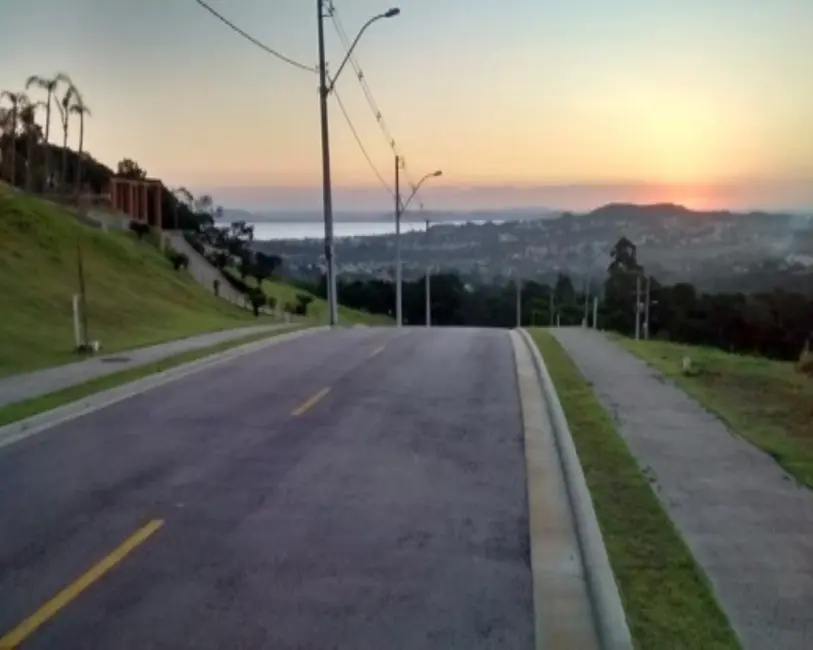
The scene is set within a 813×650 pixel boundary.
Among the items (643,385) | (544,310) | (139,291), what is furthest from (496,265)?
(643,385)

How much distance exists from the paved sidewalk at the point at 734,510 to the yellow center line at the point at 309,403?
156 inches

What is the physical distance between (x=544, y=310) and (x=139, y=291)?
4049 cm

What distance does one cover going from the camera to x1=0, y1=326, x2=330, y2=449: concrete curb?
13044mm

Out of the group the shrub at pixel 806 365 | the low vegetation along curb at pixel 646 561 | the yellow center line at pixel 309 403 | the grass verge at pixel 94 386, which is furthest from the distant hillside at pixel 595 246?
the low vegetation along curb at pixel 646 561

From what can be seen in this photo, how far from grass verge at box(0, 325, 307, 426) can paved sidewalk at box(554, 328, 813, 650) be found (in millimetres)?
7410

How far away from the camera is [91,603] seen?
6828mm

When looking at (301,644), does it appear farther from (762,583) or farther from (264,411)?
(264,411)

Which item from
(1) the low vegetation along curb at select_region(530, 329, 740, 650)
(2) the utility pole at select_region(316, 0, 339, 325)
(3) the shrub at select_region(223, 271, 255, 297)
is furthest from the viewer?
(3) the shrub at select_region(223, 271, 255, 297)

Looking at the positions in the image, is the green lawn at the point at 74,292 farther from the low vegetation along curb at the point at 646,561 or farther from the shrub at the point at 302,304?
the low vegetation along curb at the point at 646,561

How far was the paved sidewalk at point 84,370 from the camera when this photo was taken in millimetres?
16234

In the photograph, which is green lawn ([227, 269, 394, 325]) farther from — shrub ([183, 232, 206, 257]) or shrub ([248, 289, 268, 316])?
shrub ([183, 232, 206, 257])

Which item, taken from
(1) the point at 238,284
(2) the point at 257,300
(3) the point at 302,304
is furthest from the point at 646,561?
(3) the point at 302,304

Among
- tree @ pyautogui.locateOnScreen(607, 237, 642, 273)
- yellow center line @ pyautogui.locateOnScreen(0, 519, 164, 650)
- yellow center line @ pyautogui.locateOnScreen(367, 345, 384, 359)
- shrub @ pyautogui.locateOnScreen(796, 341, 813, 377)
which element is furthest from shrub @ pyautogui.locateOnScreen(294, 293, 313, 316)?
yellow center line @ pyautogui.locateOnScreen(0, 519, 164, 650)

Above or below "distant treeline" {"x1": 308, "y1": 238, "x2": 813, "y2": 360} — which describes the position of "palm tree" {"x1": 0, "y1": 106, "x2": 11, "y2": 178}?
above
